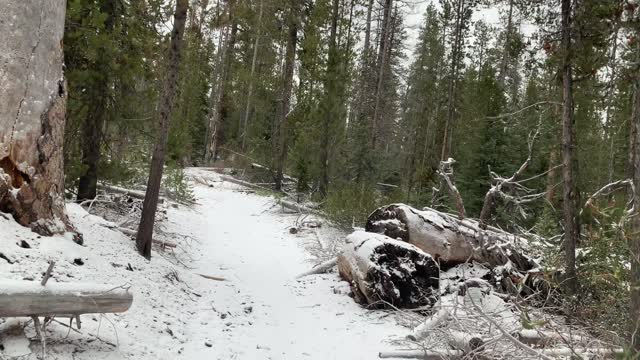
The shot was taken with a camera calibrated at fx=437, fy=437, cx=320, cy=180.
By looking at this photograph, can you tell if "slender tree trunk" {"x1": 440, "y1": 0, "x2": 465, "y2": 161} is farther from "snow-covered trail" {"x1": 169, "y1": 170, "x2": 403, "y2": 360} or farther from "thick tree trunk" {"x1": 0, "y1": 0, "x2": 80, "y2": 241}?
"thick tree trunk" {"x1": 0, "y1": 0, "x2": 80, "y2": 241}

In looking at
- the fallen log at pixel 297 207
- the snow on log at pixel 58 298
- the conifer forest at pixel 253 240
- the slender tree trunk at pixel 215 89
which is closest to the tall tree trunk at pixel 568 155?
the conifer forest at pixel 253 240

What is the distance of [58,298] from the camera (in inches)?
135

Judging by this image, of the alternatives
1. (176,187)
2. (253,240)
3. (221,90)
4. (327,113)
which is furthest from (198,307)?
(221,90)

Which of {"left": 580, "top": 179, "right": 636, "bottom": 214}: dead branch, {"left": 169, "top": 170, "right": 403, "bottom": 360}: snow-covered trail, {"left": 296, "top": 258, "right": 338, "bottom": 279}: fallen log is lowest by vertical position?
{"left": 169, "top": 170, "right": 403, "bottom": 360}: snow-covered trail

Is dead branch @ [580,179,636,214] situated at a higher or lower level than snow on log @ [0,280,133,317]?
higher

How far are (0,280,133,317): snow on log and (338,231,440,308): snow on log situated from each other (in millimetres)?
3691

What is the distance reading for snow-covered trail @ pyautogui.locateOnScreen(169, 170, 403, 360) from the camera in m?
5.27

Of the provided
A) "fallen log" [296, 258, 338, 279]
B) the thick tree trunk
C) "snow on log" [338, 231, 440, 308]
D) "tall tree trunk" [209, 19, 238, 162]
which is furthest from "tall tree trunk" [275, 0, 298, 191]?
the thick tree trunk

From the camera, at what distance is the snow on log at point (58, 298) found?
3.15 m

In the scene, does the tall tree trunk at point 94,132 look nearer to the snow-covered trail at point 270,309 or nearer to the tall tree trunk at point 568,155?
the snow-covered trail at point 270,309

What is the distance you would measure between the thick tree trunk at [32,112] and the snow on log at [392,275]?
415cm

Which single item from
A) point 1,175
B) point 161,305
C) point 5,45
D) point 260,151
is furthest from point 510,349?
point 260,151

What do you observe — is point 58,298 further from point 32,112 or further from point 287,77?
point 287,77

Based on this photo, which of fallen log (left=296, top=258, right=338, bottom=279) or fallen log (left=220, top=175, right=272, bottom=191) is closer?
fallen log (left=296, top=258, right=338, bottom=279)
